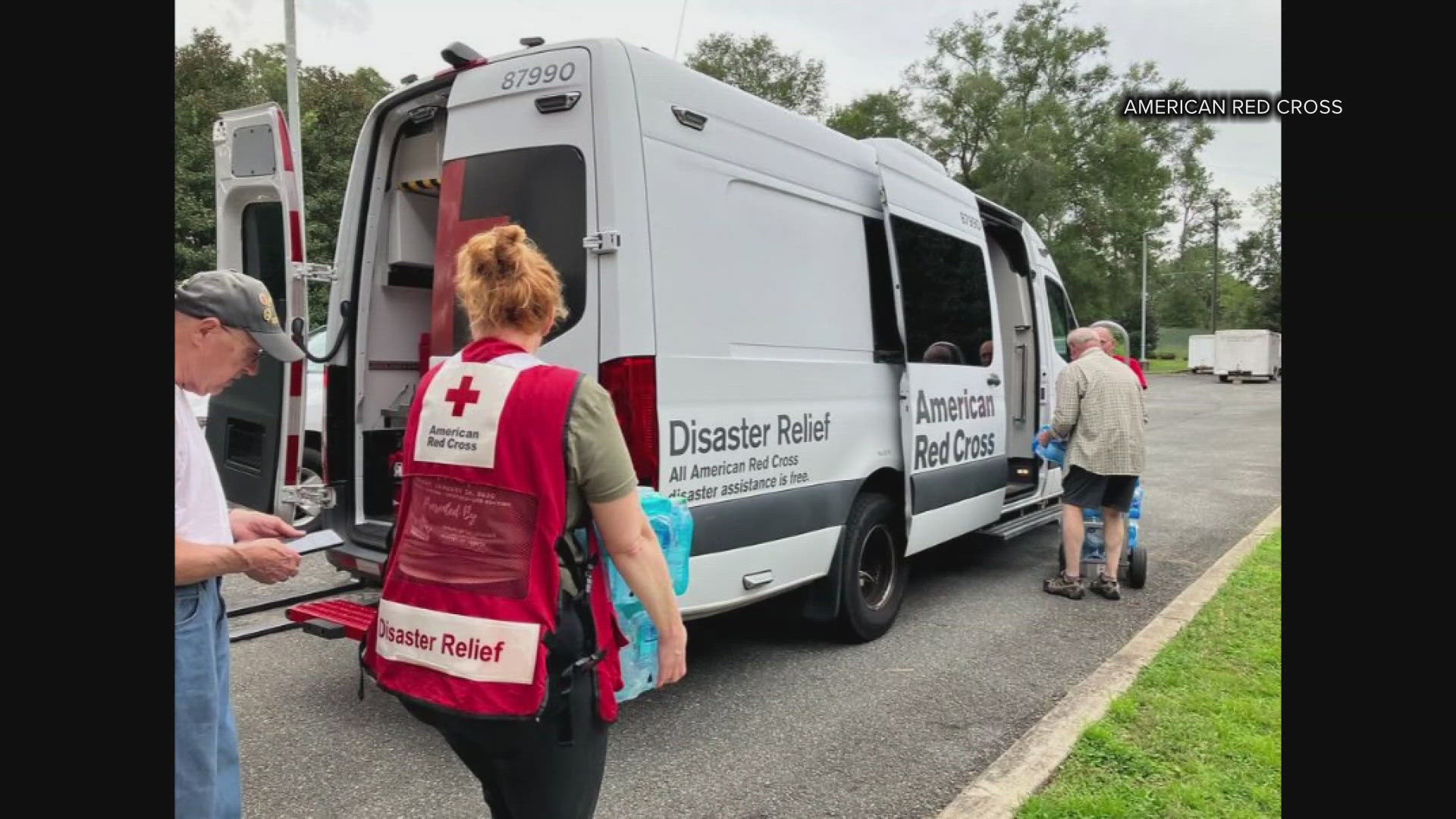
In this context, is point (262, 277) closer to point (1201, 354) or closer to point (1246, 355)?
point (1246, 355)

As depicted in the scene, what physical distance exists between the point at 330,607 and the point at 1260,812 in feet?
11.1

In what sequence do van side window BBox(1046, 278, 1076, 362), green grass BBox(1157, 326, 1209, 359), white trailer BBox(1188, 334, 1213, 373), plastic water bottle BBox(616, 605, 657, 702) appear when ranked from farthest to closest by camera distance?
green grass BBox(1157, 326, 1209, 359) → white trailer BBox(1188, 334, 1213, 373) → van side window BBox(1046, 278, 1076, 362) → plastic water bottle BBox(616, 605, 657, 702)

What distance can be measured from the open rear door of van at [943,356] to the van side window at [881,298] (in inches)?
2.8

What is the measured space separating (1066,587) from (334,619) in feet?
14.1

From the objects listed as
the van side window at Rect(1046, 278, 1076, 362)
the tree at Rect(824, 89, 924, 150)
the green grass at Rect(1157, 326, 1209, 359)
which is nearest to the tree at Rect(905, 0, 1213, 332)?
the tree at Rect(824, 89, 924, 150)

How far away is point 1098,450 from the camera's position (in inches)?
225

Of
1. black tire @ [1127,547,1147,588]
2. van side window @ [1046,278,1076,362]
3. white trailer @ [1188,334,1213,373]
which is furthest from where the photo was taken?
white trailer @ [1188,334,1213,373]

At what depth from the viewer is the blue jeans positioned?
1.78m

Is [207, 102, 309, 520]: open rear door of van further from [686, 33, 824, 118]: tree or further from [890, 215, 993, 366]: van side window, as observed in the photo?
[686, 33, 824, 118]: tree

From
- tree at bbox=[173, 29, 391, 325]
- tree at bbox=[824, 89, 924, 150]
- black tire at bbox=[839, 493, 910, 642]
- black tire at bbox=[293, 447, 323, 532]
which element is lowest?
black tire at bbox=[839, 493, 910, 642]

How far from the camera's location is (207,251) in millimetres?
21984

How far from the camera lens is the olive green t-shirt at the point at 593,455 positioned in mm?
1815

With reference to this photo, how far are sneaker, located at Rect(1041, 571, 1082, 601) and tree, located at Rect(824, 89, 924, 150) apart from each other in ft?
118

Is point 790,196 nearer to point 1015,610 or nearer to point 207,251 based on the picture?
point 1015,610
